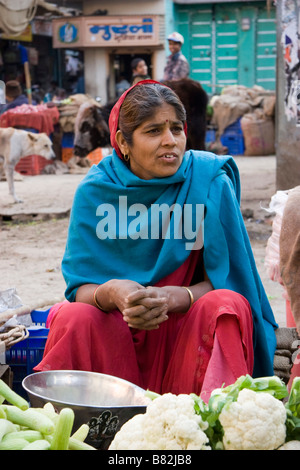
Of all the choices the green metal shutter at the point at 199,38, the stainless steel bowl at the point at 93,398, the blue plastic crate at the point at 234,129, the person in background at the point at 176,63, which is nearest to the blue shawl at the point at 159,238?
the stainless steel bowl at the point at 93,398

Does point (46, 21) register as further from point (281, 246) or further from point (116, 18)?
point (281, 246)

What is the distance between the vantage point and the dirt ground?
5663mm

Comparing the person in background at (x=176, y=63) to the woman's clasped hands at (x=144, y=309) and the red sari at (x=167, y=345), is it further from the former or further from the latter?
the woman's clasped hands at (x=144, y=309)

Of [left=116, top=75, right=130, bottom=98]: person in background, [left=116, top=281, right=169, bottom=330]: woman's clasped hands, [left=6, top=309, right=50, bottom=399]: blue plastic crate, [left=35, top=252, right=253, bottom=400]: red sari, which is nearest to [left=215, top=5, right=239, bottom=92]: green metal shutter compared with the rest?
[left=116, top=75, right=130, bottom=98]: person in background

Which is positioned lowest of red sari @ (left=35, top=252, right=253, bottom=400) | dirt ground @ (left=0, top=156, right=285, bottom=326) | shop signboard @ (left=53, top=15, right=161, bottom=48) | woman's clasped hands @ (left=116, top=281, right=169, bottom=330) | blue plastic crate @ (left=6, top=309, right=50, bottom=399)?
dirt ground @ (left=0, top=156, right=285, bottom=326)

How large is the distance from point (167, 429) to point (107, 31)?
1910cm

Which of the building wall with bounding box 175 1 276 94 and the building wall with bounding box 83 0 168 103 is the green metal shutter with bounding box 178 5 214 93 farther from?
the building wall with bounding box 83 0 168 103

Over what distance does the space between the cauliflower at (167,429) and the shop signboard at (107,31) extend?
61.7 ft

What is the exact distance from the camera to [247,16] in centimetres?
2150

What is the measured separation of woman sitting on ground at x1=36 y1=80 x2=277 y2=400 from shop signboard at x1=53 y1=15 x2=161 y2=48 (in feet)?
57.0

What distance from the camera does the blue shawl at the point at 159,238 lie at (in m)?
2.82

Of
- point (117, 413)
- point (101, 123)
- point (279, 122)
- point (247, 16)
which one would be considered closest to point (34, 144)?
point (101, 123)

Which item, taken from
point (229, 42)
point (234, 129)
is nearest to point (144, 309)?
point (234, 129)

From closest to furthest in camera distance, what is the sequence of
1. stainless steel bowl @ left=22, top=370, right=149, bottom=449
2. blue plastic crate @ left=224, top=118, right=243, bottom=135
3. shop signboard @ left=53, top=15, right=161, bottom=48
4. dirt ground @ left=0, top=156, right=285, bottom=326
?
stainless steel bowl @ left=22, top=370, right=149, bottom=449
dirt ground @ left=0, top=156, right=285, bottom=326
blue plastic crate @ left=224, top=118, right=243, bottom=135
shop signboard @ left=53, top=15, right=161, bottom=48
